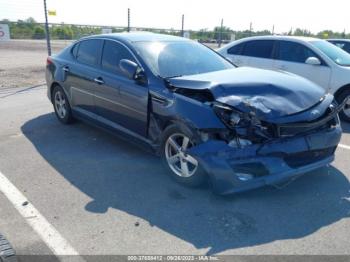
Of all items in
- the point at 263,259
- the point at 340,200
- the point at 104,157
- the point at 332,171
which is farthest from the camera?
the point at 104,157

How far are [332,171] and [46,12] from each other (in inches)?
420

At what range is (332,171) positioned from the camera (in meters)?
4.36

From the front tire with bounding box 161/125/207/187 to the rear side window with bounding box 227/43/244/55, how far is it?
5.06m

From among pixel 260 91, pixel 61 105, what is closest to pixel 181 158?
pixel 260 91

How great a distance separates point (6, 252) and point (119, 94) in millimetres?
2455

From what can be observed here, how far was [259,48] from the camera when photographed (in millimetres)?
8055

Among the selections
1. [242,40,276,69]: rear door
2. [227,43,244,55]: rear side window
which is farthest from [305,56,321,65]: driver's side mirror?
[227,43,244,55]: rear side window

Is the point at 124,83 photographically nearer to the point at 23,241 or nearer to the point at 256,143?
the point at 256,143

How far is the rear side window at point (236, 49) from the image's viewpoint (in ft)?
27.5

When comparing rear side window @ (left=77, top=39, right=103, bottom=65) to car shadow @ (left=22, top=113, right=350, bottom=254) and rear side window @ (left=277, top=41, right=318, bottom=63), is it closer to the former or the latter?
car shadow @ (left=22, top=113, right=350, bottom=254)

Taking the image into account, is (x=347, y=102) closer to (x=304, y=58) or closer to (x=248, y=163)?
(x=304, y=58)

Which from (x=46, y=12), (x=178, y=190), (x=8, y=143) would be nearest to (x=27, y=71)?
(x=46, y=12)

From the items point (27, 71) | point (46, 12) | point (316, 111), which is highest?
point (46, 12)

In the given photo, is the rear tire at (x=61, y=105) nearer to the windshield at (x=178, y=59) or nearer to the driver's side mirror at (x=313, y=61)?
the windshield at (x=178, y=59)
